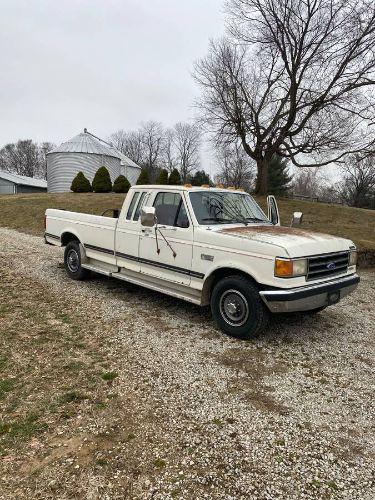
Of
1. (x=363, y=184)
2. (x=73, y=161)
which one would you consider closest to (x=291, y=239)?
(x=73, y=161)

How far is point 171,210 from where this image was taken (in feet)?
19.1

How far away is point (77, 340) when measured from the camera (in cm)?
477

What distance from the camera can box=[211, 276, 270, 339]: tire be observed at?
15.5ft

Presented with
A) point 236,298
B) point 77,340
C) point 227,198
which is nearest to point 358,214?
point 227,198

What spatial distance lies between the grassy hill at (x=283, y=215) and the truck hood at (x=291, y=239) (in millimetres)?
7158

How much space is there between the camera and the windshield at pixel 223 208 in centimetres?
563

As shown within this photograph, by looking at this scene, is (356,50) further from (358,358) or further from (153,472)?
(153,472)

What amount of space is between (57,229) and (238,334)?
5.02 meters

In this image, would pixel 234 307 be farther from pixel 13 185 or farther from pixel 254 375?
pixel 13 185

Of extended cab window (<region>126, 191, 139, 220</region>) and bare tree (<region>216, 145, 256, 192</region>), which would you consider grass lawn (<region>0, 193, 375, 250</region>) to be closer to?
extended cab window (<region>126, 191, 139, 220</region>)

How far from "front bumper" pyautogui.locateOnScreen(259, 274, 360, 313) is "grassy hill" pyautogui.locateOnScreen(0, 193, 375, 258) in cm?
732

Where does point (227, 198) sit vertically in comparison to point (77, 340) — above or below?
above

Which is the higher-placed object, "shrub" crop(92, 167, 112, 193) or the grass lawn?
"shrub" crop(92, 167, 112, 193)

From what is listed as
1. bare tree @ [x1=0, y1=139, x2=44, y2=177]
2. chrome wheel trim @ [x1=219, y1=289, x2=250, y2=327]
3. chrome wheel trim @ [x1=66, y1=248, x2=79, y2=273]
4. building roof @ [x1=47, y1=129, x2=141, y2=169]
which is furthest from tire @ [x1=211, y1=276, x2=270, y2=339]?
bare tree @ [x1=0, y1=139, x2=44, y2=177]
